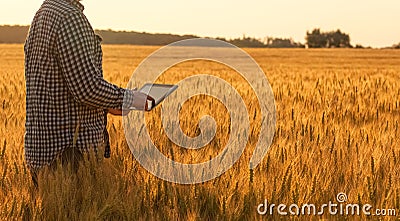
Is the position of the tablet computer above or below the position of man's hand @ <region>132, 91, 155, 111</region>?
above

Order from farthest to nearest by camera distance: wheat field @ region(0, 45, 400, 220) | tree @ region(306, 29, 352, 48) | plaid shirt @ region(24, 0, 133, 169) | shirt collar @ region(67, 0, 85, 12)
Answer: tree @ region(306, 29, 352, 48) < shirt collar @ region(67, 0, 85, 12) < plaid shirt @ region(24, 0, 133, 169) < wheat field @ region(0, 45, 400, 220)

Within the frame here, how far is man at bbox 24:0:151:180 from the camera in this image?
105 inches

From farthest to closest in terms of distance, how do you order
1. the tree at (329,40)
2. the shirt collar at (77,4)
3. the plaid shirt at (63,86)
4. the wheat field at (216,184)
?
1. the tree at (329,40)
2. the shirt collar at (77,4)
3. the plaid shirt at (63,86)
4. the wheat field at (216,184)

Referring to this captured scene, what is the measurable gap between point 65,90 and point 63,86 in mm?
20

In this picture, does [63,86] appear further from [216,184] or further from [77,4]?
[216,184]

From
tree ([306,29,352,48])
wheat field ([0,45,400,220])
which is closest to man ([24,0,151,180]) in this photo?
wheat field ([0,45,400,220])

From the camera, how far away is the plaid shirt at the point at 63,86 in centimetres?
267

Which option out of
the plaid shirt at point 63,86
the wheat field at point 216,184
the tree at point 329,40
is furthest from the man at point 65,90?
the tree at point 329,40

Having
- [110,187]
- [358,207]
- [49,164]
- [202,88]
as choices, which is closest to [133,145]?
[49,164]

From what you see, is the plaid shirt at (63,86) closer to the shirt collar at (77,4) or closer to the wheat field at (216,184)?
the shirt collar at (77,4)

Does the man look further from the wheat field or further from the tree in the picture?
the tree

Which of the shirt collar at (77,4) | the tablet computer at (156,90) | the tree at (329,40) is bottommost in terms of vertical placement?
the tree at (329,40)

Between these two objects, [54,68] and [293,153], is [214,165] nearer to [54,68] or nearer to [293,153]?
[293,153]

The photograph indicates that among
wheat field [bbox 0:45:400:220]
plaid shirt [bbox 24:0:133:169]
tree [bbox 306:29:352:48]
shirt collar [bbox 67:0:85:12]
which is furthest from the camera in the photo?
tree [bbox 306:29:352:48]
